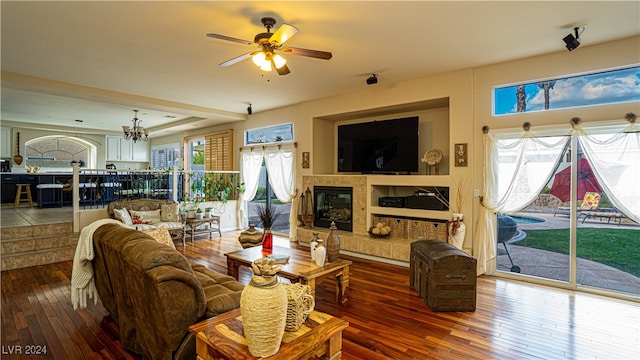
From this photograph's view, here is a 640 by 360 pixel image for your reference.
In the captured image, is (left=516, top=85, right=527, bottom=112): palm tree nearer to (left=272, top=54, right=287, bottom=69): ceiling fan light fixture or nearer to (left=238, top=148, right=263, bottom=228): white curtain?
(left=272, top=54, right=287, bottom=69): ceiling fan light fixture

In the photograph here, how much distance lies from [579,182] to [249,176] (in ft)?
20.5

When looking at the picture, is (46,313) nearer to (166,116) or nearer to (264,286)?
(264,286)

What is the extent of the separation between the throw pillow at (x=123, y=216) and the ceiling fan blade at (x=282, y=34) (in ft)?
14.0

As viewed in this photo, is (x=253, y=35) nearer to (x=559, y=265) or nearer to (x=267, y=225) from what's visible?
(x=267, y=225)

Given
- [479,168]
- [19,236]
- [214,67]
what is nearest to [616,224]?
[479,168]

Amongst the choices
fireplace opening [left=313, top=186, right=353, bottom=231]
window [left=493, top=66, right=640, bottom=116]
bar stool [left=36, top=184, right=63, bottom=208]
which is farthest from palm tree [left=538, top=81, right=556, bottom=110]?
bar stool [left=36, top=184, right=63, bottom=208]

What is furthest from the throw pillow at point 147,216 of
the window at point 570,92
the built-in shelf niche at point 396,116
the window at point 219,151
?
the window at point 570,92

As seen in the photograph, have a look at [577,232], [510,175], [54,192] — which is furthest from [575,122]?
[54,192]

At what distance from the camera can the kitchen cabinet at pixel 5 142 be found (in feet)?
28.7

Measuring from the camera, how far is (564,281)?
3754mm

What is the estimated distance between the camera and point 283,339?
63.2 inches

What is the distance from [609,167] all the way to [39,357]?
5.71 meters

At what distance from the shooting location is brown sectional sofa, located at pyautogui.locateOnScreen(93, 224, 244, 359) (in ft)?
5.99

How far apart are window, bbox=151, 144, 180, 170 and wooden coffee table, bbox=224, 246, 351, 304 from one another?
7.32 metres
